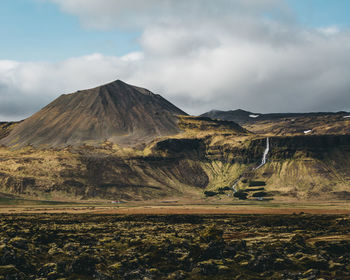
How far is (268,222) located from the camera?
104 m

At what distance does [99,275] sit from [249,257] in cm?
1903

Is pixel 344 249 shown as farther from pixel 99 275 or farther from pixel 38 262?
pixel 38 262

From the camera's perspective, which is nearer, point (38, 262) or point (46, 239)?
point (38, 262)

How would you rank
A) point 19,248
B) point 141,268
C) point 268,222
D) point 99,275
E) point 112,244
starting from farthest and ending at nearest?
point 268,222 → point 112,244 → point 19,248 → point 141,268 → point 99,275

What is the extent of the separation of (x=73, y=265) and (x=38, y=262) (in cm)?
483

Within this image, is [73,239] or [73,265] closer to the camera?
[73,265]

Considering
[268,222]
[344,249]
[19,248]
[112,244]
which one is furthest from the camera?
[268,222]

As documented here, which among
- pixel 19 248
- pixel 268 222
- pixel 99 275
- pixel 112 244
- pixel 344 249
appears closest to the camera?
pixel 99 275

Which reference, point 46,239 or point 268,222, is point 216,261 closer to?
point 46,239

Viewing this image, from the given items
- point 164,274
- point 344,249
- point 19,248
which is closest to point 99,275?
point 164,274

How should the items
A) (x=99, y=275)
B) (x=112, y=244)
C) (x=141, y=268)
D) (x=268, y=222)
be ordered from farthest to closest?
1. (x=268, y=222)
2. (x=112, y=244)
3. (x=141, y=268)
4. (x=99, y=275)

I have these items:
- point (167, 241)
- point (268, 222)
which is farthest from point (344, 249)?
point (268, 222)

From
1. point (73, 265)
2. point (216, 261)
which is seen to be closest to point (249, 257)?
point (216, 261)

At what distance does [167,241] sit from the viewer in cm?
5819
